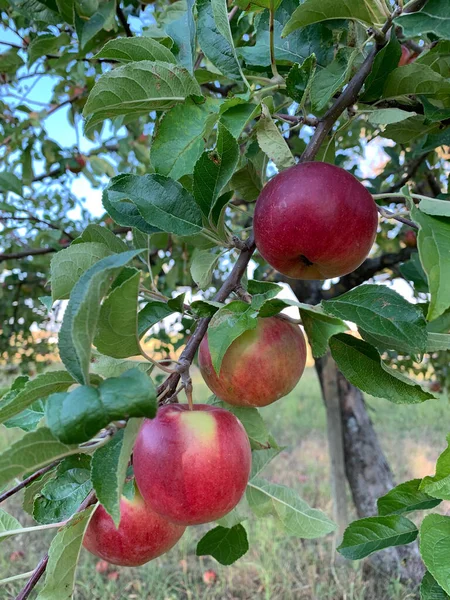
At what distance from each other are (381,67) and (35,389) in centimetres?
58

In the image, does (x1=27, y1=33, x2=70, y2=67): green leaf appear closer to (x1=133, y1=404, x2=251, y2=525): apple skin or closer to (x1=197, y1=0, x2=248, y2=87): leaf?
(x1=197, y1=0, x2=248, y2=87): leaf

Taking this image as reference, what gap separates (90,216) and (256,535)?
83.4 inches

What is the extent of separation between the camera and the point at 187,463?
1.84 feet

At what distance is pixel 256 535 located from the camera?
287cm

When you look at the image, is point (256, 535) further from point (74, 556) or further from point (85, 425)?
point (85, 425)

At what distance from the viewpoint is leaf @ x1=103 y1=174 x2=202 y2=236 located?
587 mm

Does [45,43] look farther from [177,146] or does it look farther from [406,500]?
[406,500]

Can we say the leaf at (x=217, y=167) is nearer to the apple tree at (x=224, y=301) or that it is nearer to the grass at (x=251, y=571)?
the apple tree at (x=224, y=301)

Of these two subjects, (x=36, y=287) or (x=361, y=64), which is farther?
(x=36, y=287)

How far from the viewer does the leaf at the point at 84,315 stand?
415 millimetres

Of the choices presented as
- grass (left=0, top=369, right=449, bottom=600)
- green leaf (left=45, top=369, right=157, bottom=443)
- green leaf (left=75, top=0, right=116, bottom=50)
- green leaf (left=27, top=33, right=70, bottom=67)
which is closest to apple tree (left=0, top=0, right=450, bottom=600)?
green leaf (left=45, top=369, right=157, bottom=443)

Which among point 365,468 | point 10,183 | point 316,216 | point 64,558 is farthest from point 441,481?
point 365,468

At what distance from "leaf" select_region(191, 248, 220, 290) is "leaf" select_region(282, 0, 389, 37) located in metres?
0.32

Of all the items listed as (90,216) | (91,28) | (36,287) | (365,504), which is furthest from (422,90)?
(36,287)
